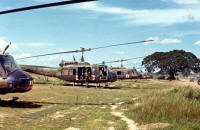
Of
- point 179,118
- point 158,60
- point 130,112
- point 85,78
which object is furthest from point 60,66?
point 158,60

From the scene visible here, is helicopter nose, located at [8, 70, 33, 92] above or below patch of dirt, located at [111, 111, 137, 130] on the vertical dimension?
above

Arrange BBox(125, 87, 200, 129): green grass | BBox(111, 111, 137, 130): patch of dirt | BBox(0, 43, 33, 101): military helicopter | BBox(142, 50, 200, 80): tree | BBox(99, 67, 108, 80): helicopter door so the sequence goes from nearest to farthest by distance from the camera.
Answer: BBox(111, 111, 137, 130): patch of dirt
BBox(125, 87, 200, 129): green grass
BBox(0, 43, 33, 101): military helicopter
BBox(99, 67, 108, 80): helicopter door
BBox(142, 50, 200, 80): tree

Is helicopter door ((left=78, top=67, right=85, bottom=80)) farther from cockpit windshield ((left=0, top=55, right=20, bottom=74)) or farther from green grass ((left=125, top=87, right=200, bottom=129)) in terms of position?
green grass ((left=125, top=87, right=200, bottom=129))

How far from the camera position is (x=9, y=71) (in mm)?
11305

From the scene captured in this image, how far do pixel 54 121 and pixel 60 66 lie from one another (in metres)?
21.0

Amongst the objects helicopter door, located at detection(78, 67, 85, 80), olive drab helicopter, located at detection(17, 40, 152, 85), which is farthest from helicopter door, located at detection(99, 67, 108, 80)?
helicopter door, located at detection(78, 67, 85, 80)

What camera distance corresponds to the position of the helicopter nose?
36.1 feet

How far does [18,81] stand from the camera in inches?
439

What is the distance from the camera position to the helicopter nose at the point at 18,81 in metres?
11.0

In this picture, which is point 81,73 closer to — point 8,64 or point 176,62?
point 8,64

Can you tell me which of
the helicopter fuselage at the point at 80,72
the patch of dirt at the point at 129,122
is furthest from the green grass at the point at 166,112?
the helicopter fuselage at the point at 80,72

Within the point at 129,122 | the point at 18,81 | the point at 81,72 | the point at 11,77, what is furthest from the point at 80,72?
the point at 129,122

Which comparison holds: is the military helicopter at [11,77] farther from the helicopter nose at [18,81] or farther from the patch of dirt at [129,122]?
the patch of dirt at [129,122]

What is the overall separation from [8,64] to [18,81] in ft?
3.70
